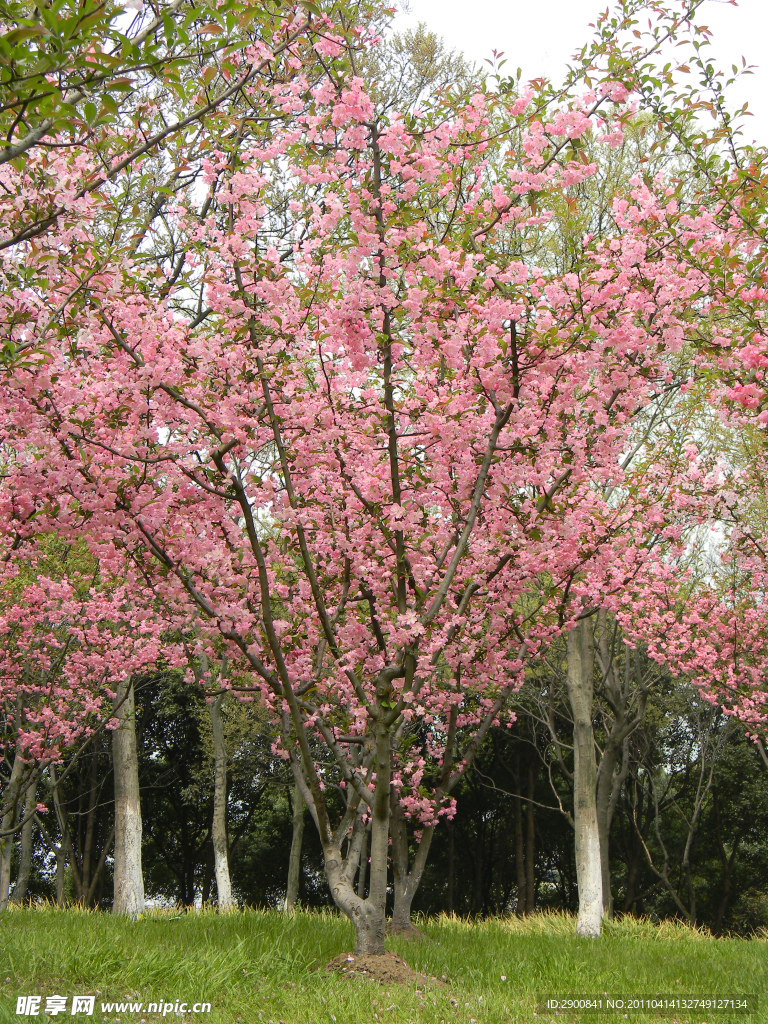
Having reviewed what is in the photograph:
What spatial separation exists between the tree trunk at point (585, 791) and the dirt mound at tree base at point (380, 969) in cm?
624

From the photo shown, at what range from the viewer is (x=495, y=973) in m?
5.81

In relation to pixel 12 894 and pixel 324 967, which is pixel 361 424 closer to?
pixel 324 967

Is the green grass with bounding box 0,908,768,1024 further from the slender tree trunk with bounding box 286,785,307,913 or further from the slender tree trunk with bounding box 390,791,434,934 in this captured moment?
the slender tree trunk with bounding box 286,785,307,913

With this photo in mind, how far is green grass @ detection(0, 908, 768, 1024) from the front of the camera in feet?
15.0

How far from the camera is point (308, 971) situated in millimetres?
5441

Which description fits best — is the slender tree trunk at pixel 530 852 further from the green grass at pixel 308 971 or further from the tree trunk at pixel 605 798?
the green grass at pixel 308 971

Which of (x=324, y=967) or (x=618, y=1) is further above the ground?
(x=618, y=1)

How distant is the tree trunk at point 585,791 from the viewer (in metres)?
11.0

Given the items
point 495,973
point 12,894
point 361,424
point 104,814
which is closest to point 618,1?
point 361,424

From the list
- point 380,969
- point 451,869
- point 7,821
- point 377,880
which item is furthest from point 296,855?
point 380,969

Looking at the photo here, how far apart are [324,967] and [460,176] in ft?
19.2

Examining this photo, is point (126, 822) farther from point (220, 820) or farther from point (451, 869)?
point (451, 869)

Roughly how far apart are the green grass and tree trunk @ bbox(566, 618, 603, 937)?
3024mm

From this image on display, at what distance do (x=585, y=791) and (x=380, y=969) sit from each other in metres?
6.85
